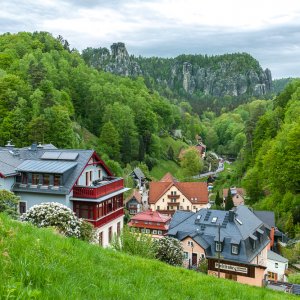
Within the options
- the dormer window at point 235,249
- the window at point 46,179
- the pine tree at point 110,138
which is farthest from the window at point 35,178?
the pine tree at point 110,138

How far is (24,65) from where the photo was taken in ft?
291

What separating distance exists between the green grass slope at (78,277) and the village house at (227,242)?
90.8 ft

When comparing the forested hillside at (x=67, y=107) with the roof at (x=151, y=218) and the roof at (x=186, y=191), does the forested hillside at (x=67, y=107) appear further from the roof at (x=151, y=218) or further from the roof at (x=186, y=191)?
the roof at (x=151, y=218)

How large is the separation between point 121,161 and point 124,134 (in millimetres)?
7198

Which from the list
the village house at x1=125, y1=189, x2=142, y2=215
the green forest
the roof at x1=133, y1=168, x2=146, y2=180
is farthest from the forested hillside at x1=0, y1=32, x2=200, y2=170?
the village house at x1=125, y1=189, x2=142, y2=215

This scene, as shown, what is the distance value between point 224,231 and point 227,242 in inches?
69.8

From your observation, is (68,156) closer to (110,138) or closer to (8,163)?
(8,163)

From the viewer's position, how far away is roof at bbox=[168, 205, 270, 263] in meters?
41.5

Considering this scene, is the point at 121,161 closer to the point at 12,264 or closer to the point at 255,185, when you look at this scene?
the point at 255,185

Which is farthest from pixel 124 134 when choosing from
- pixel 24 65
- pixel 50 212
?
pixel 50 212

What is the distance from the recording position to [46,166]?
98.7 feet

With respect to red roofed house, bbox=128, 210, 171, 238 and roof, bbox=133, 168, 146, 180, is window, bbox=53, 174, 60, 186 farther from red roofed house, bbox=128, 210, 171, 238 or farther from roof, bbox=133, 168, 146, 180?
roof, bbox=133, 168, 146, 180

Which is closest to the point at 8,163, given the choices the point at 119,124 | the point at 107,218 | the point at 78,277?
the point at 107,218

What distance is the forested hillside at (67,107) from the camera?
6625 centimetres
